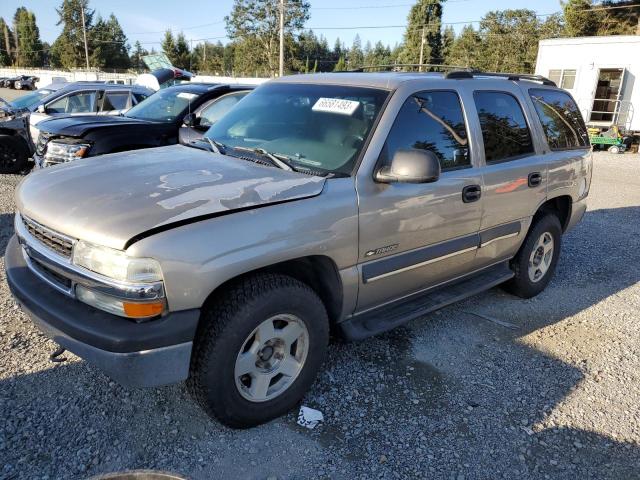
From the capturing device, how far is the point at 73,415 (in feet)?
9.24

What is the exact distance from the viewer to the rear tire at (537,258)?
15.0ft

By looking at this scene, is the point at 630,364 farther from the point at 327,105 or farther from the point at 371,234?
the point at 327,105

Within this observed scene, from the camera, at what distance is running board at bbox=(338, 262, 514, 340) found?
3174mm

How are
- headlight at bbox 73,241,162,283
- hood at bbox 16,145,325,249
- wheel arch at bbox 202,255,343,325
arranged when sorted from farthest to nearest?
wheel arch at bbox 202,255,343,325
hood at bbox 16,145,325,249
headlight at bbox 73,241,162,283

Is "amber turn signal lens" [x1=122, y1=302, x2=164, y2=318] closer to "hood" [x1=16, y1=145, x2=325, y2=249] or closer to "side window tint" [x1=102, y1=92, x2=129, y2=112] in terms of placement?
"hood" [x1=16, y1=145, x2=325, y2=249]

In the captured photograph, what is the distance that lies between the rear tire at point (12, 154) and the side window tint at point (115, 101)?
2.31m

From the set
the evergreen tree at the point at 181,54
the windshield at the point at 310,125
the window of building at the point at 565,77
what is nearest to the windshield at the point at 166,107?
the windshield at the point at 310,125

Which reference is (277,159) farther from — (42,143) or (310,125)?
(42,143)

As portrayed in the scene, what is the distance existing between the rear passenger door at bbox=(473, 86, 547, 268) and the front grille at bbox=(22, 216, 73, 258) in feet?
9.20

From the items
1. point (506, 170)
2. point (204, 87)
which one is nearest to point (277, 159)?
point (506, 170)

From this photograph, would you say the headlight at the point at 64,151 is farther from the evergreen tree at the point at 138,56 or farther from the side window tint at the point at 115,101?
the evergreen tree at the point at 138,56

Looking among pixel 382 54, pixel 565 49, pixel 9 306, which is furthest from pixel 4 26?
pixel 9 306

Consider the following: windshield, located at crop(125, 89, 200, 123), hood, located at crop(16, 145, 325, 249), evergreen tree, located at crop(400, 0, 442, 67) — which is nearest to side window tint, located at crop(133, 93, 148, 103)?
windshield, located at crop(125, 89, 200, 123)

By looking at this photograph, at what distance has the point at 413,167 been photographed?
2871mm
